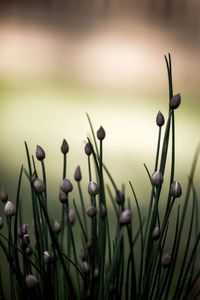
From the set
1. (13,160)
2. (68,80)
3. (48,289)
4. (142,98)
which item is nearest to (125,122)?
(142,98)

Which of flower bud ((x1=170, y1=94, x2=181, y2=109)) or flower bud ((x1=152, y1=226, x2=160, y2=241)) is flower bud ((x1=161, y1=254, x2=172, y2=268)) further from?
flower bud ((x1=170, y1=94, x2=181, y2=109))

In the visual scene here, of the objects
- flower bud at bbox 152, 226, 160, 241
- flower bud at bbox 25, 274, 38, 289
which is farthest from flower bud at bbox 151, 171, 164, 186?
flower bud at bbox 25, 274, 38, 289

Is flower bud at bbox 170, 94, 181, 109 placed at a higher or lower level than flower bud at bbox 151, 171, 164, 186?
higher

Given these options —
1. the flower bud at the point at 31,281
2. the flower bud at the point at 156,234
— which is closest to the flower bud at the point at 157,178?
the flower bud at the point at 156,234

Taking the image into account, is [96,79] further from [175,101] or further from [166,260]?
[166,260]

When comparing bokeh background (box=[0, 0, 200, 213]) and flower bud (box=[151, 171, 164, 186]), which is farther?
bokeh background (box=[0, 0, 200, 213])

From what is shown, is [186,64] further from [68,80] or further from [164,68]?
[68,80]

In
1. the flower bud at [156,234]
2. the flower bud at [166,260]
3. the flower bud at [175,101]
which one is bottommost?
the flower bud at [166,260]

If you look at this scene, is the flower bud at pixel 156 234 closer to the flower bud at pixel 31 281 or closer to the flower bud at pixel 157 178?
the flower bud at pixel 157 178
